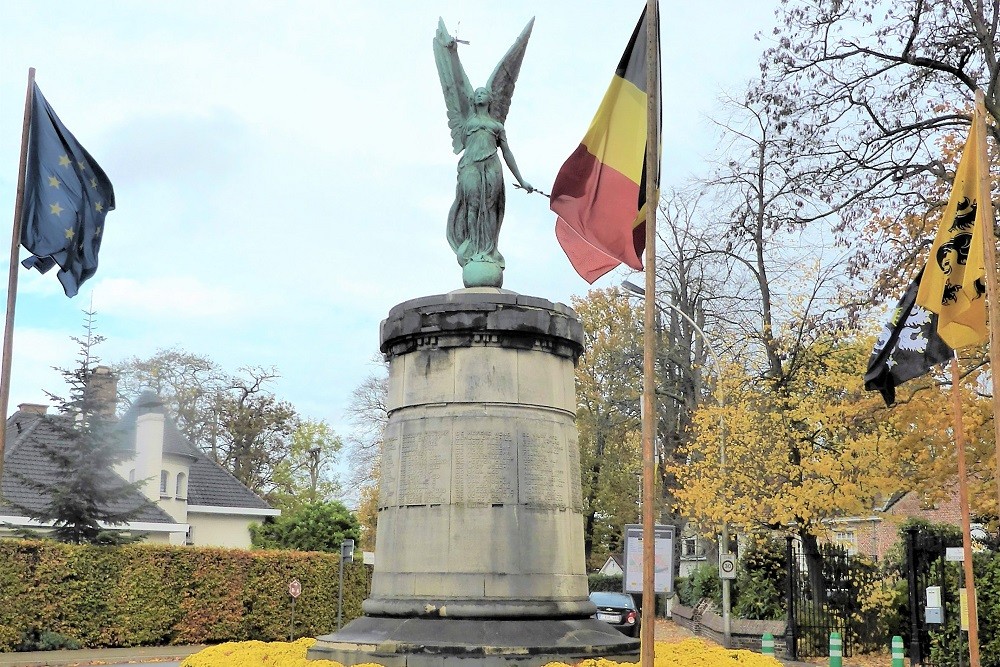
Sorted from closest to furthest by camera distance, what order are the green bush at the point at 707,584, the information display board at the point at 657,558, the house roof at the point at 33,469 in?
the information display board at the point at 657,558 < the house roof at the point at 33,469 < the green bush at the point at 707,584

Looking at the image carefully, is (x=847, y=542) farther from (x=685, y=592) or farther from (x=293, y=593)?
(x=685, y=592)

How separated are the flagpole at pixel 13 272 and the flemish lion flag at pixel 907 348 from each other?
9724 millimetres

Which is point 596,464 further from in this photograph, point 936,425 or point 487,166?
point 487,166

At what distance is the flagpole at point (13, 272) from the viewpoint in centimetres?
1253

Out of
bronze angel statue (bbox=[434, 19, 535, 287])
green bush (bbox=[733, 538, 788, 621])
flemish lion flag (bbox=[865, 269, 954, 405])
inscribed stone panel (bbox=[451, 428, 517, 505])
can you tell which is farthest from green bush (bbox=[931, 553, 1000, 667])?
bronze angel statue (bbox=[434, 19, 535, 287])

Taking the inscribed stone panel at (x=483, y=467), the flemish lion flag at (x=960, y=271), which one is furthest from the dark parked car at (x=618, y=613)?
the flemish lion flag at (x=960, y=271)

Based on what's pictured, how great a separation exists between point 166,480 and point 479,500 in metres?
36.6

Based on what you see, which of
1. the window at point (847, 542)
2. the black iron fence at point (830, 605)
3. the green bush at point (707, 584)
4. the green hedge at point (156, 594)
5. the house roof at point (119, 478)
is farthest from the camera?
the green bush at point (707, 584)

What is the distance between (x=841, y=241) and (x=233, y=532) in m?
33.7

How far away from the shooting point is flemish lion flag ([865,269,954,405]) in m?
12.6

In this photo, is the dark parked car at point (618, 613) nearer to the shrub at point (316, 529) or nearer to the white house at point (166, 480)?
the shrub at point (316, 529)

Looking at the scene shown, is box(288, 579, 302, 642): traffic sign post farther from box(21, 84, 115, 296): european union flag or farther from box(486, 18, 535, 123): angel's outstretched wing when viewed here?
box(486, 18, 535, 123): angel's outstretched wing

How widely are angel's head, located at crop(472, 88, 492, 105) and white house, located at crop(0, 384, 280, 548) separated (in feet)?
87.6

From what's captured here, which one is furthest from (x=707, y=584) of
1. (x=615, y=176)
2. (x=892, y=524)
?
(x=615, y=176)
